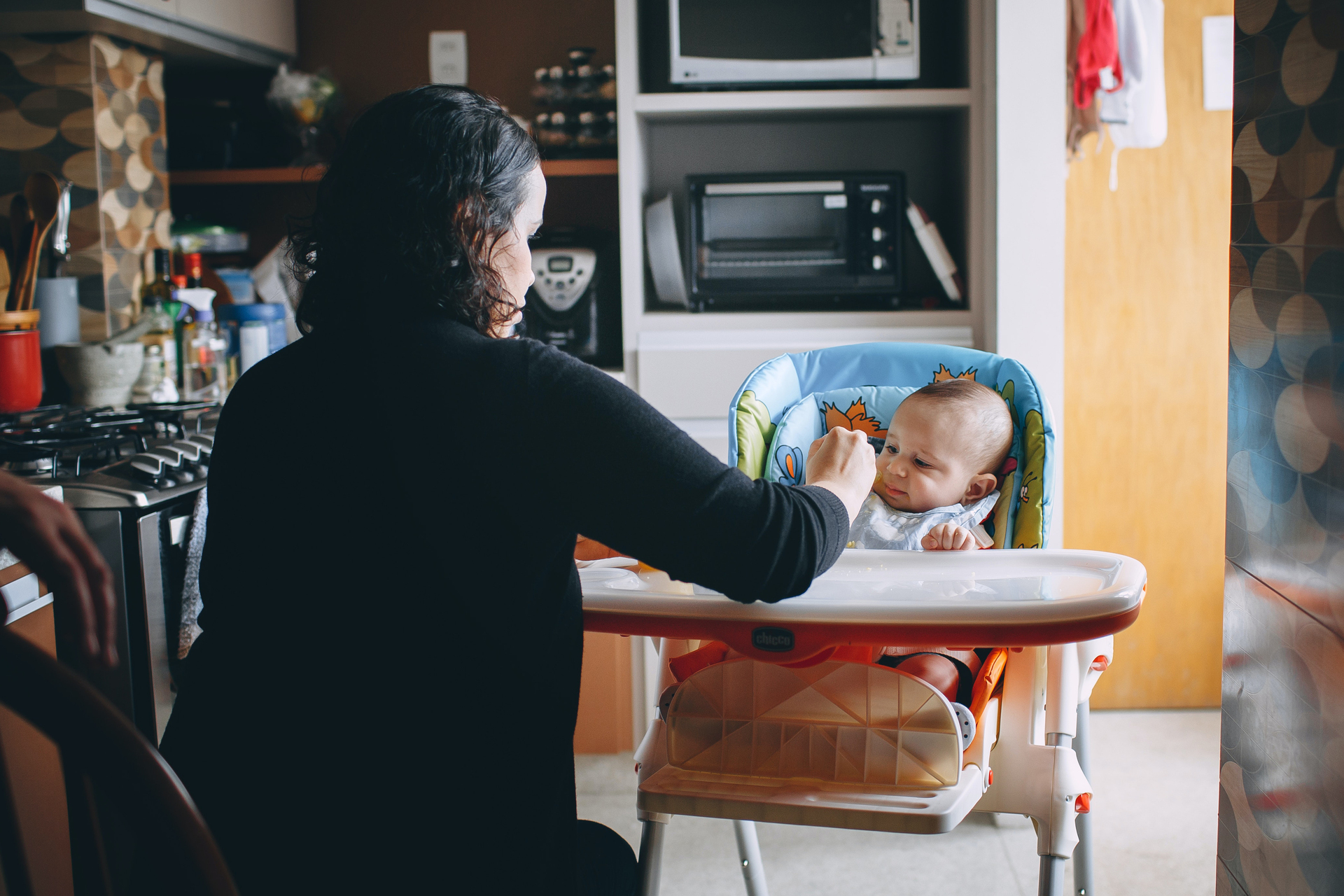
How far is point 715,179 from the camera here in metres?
2.41

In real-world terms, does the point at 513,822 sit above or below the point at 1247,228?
below

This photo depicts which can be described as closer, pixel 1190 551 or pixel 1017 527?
pixel 1017 527

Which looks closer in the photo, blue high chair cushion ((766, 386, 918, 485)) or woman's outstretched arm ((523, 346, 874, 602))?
woman's outstretched arm ((523, 346, 874, 602))

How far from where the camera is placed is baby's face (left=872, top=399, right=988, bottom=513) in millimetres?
1549

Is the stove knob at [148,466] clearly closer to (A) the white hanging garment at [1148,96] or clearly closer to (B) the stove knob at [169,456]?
(B) the stove knob at [169,456]

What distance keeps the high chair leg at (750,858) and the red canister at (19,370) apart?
1483mm

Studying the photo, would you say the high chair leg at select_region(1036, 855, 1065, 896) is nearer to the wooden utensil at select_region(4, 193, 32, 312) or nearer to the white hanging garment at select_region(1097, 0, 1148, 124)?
the white hanging garment at select_region(1097, 0, 1148, 124)

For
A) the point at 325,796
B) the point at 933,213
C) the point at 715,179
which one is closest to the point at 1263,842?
the point at 325,796

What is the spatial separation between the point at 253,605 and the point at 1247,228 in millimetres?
964

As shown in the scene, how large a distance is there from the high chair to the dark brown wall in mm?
1937

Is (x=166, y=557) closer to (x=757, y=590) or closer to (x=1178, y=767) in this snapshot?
(x=757, y=590)

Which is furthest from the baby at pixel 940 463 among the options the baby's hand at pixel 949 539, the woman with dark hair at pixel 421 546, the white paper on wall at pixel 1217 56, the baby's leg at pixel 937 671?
the white paper on wall at pixel 1217 56

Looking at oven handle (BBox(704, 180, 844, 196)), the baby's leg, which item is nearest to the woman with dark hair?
the baby's leg

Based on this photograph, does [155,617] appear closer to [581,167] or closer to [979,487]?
[979,487]
